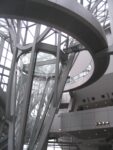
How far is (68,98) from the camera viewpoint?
49219 mm

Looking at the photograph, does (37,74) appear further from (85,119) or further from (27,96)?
(27,96)

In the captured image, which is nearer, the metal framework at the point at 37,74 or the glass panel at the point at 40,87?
the metal framework at the point at 37,74

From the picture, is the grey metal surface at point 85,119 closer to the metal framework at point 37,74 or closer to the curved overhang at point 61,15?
the metal framework at point 37,74

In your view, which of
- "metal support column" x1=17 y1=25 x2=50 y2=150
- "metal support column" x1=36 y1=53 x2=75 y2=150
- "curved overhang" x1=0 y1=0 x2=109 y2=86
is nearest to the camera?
"curved overhang" x1=0 y1=0 x2=109 y2=86

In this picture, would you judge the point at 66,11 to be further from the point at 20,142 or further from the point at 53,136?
the point at 53,136

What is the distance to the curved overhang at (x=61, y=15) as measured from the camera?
16.2 meters

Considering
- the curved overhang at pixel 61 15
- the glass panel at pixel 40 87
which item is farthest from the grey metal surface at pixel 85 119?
the curved overhang at pixel 61 15

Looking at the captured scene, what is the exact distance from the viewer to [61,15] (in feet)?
57.0

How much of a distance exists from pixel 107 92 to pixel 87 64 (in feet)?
23.7

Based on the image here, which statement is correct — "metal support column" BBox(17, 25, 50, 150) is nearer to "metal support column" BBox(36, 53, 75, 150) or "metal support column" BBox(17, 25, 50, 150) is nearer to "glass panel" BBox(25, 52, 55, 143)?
"metal support column" BBox(36, 53, 75, 150)

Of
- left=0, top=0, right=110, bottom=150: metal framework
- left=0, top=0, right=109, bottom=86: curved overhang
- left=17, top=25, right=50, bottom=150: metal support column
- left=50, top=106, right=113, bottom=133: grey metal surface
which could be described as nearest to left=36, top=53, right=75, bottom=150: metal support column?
left=0, top=0, right=110, bottom=150: metal framework

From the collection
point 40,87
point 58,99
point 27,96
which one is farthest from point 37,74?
point 27,96

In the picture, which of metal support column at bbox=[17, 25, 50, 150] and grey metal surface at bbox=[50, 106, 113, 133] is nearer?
metal support column at bbox=[17, 25, 50, 150]

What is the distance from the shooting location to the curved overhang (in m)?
16.2
